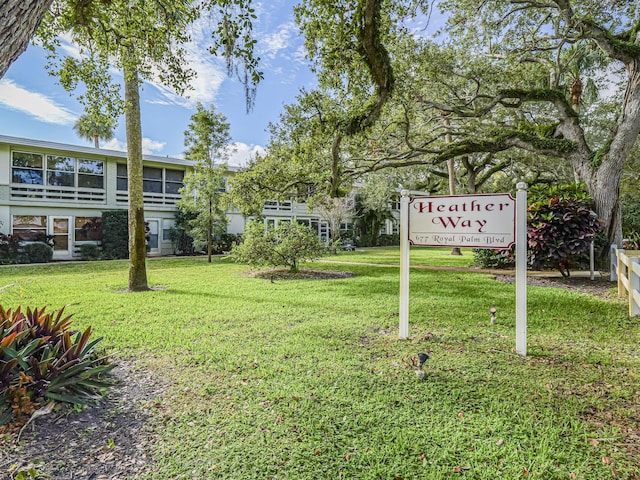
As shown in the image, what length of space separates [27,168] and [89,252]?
467 cm

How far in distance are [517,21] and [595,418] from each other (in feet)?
42.0

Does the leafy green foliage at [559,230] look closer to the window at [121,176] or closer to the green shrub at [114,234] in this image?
the green shrub at [114,234]

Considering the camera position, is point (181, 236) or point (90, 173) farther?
point (181, 236)

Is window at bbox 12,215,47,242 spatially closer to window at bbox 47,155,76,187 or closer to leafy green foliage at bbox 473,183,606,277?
window at bbox 47,155,76,187

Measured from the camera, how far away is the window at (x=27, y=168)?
53.3 feet

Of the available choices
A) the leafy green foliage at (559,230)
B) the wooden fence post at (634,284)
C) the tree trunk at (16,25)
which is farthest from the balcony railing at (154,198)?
the wooden fence post at (634,284)

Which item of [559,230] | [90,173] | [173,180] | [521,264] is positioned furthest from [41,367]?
[173,180]

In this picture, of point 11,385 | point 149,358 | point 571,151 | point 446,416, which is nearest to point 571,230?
point 571,151

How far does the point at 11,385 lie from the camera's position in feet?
9.04

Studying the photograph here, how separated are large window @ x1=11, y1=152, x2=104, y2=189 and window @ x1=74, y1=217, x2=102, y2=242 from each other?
180 cm

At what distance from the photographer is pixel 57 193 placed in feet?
56.7

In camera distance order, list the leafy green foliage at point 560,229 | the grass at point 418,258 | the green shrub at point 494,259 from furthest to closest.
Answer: the grass at point 418,258, the green shrub at point 494,259, the leafy green foliage at point 560,229

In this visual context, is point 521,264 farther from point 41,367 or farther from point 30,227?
point 30,227

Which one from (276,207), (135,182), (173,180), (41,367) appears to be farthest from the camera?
(276,207)
